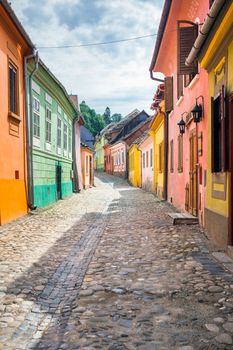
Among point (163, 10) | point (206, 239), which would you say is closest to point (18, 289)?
point (206, 239)

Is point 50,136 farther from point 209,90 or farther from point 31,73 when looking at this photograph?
point 209,90

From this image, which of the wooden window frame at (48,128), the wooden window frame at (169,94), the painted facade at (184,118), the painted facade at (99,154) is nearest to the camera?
the painted facade at (184,118)

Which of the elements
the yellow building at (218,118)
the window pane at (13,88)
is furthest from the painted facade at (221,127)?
the window pane at (13,88)

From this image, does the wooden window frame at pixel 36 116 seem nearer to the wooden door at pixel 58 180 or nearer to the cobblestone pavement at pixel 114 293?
the wooden door at pixel 58 180

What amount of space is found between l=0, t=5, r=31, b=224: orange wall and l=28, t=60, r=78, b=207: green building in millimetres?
738

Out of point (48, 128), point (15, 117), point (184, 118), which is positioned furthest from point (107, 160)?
point (15, 117)

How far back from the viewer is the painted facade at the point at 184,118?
8312 millimetres

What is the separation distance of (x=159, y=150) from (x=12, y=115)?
9.82 meters

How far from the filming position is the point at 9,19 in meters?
9.20

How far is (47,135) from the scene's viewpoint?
1490cm

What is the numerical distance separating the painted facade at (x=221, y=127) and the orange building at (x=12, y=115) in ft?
15.0

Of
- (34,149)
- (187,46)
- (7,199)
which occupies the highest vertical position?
(187,46)

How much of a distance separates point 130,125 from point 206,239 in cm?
3897

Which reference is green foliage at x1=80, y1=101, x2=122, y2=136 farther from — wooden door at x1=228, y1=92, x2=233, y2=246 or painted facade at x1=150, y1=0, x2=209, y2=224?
wooden door at x1=228, y1=92, x2=233, y2=246
